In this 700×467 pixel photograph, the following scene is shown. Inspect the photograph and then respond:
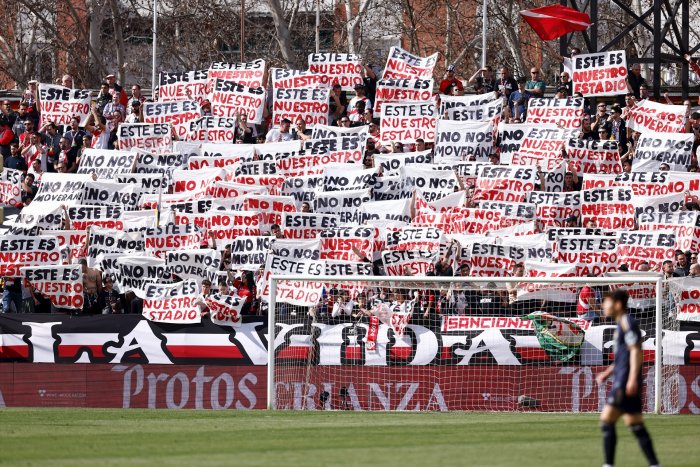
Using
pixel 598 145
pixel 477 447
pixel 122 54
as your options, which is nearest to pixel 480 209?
pixel 598 145

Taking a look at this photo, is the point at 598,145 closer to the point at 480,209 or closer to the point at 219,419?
the point at 480,209

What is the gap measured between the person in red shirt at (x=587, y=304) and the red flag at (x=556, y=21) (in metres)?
9.80

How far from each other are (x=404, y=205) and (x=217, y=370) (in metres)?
5.95

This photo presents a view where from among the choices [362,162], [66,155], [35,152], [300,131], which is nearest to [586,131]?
[362,162]

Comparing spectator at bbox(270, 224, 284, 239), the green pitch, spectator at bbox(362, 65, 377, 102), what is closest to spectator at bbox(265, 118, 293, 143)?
spectator at bbox(362, 65, 377, 102)

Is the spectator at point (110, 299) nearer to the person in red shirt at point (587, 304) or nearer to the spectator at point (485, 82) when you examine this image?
the person in red shirt at point (587, 304)

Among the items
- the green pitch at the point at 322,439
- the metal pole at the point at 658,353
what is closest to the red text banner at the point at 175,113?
A: the green pitch at the point at 322,439

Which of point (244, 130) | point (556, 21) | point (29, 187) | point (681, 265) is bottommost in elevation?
point (681, 265)

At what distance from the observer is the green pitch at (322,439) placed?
1452 cm

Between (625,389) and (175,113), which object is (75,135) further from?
(625,389)

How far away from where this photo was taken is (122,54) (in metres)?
46.3

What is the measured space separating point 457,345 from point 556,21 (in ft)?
36.7

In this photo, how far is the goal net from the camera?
22.2 m

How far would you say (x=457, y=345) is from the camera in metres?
22.6
